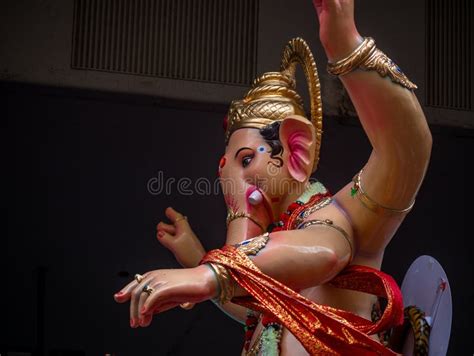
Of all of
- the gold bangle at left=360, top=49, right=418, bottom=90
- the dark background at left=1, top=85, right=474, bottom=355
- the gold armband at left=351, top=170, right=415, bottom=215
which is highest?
the gold bangle at left=360, top=49, right=418, bottom=90

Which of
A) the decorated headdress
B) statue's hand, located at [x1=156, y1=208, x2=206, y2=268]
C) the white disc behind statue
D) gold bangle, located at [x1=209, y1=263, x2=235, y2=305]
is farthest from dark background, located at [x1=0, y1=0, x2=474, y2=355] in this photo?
gold bangle, located at [x1=209, y1=263, x2=235, y2=305]

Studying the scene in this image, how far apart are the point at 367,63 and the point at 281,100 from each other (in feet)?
1.66

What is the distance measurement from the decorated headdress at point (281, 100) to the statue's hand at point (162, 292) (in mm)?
605

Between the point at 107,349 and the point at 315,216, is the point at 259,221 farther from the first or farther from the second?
the point at 107,349

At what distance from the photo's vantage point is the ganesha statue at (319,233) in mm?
1748

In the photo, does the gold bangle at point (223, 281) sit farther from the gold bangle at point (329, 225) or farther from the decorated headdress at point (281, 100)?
the decorated headdress at point (281, 100)

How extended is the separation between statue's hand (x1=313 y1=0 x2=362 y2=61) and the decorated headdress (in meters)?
0.46

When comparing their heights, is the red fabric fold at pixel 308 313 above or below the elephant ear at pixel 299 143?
below

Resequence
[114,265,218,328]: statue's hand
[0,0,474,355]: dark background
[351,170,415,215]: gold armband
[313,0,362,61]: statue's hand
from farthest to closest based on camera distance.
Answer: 1. [0,0,474,355]: dark background
2. [351,170,415,215]: gold armband
3. [313,0,362,61]: statue's hand
4. [114,265,218,328]: statue's hand

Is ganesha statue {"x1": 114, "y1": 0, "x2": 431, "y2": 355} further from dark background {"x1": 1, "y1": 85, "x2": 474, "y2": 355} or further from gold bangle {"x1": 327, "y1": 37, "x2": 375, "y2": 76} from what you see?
dark background {"x1": 1, "y1": 85, "x2": 474, "y2": 355}

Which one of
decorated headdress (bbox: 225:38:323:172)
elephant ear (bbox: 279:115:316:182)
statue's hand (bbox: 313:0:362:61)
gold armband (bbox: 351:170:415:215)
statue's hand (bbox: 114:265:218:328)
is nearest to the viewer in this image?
statue's hand (bbox: 114:265:218:328)

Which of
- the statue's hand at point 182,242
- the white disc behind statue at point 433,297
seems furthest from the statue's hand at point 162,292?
the statue's hand at point 182,242

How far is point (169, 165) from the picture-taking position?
3.40m

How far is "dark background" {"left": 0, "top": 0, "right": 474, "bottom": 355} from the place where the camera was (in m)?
3.25
